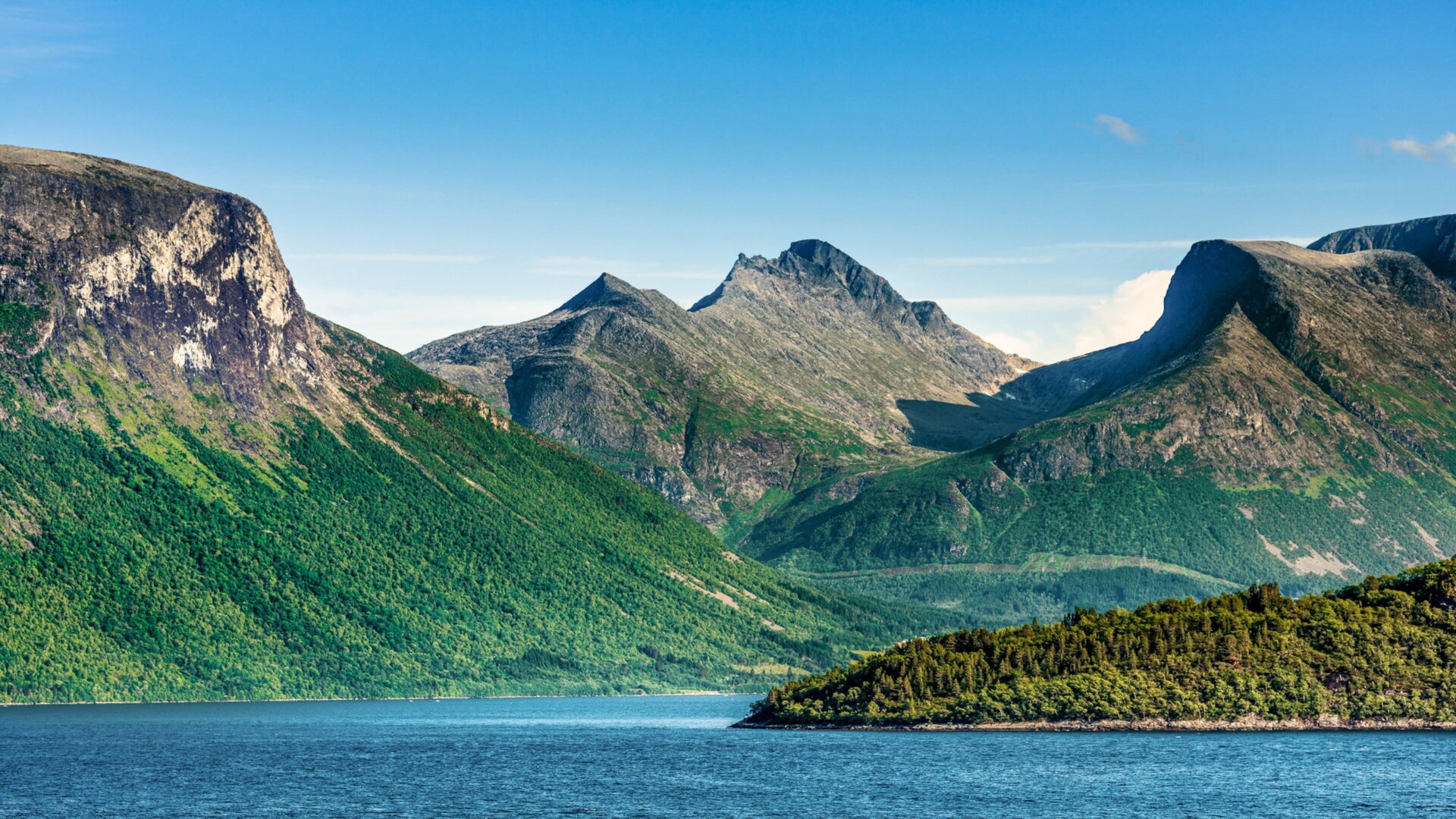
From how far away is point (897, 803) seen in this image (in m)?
186

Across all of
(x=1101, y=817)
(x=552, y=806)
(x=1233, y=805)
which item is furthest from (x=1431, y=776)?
(x=552, y=806)

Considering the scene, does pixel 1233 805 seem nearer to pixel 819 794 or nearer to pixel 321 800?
pixel 819 794

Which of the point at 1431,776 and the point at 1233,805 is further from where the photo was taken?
the point at 1431,776

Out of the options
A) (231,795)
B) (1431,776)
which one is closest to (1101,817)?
(1431,776)

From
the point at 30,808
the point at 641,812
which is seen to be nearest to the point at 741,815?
the point at 641,812

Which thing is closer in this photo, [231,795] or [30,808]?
[30,808]

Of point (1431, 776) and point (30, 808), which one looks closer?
point (30, 808)

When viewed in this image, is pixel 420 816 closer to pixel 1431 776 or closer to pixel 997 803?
pixel 997 803

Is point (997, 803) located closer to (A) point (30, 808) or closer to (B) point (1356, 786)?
(B) point (1356, 786)

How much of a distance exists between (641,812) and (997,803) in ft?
128

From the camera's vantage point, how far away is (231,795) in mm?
197875

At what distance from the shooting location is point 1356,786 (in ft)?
632

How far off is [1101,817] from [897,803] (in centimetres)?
2297

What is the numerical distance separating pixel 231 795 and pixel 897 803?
77.4m
